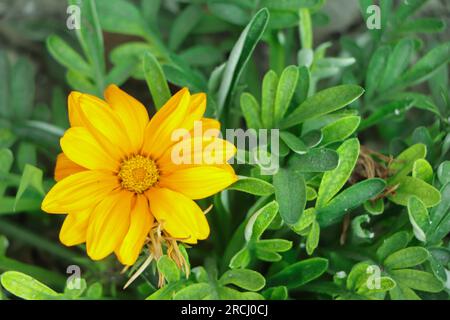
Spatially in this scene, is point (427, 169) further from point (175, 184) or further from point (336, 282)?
point (175, 184)

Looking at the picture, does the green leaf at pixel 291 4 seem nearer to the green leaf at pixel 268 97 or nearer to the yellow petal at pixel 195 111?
the green leaf at pixel 268 97

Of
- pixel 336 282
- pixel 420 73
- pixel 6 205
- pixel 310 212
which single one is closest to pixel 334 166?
pixel 310 212

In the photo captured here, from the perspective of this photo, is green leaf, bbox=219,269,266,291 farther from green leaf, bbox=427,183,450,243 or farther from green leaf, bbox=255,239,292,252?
green leaf, bbox=427,183,450,243

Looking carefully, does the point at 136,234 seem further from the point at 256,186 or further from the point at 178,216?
the point at 256,186

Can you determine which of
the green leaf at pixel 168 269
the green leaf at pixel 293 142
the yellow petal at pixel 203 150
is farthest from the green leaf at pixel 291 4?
the green leaf at pixel 168 269

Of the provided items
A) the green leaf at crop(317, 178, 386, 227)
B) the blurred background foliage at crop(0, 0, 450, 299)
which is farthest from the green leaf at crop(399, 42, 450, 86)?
the green leaf at crop(317, 178, 386, 227)
